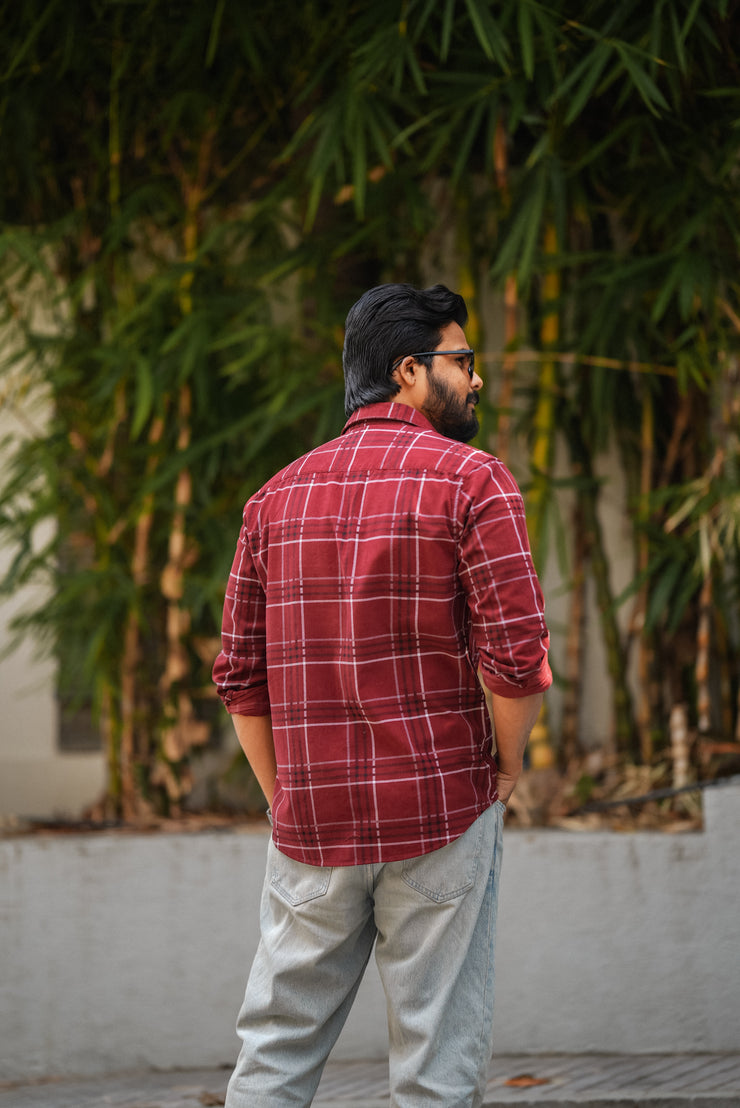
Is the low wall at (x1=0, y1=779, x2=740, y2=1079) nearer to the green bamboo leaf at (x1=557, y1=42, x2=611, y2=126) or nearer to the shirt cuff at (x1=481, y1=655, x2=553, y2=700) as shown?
the shirt cuff at (x1=481, y1=655, x2=553, y2=700)

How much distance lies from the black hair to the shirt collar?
0.02 m

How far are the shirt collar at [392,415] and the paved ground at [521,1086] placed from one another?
1.88m

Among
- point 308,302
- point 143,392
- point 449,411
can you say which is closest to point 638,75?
point 308,302

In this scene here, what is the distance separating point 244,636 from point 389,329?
545 mm

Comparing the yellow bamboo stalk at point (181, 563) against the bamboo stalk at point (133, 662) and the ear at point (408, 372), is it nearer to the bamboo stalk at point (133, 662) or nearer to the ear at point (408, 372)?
the bamboo stalk at point (133, 662)

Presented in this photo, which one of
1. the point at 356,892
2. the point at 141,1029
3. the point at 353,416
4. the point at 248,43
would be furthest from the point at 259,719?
the point at 248,43

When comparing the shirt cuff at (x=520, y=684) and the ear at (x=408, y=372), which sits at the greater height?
the ear at (x=408, y=372)

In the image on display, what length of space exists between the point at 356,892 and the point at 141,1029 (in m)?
1.85

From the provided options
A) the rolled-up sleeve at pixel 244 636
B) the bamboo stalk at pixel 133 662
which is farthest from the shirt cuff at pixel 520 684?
the bamboo stalk at pixel 133 662

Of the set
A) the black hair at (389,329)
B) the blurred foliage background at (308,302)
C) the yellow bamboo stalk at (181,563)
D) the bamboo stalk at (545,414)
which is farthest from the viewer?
the yellow bamboo stalk at (181,563)

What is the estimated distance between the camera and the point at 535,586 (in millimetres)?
1679

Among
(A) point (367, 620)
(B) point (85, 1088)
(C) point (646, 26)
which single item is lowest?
Result: (B) point (85, 1088)

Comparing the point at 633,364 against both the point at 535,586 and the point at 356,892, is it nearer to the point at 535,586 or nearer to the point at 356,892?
the point at 535,586

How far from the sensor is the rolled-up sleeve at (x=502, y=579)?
1.64m
